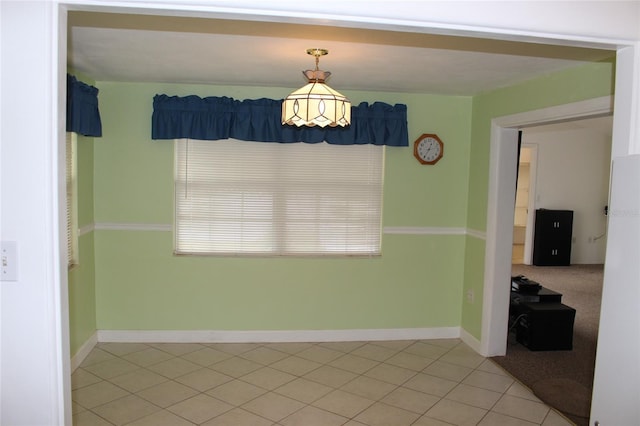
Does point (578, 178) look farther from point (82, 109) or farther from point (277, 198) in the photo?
point (82, 109)

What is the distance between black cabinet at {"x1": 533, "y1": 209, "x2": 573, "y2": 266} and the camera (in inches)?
315

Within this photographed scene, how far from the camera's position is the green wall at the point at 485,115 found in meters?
3.18

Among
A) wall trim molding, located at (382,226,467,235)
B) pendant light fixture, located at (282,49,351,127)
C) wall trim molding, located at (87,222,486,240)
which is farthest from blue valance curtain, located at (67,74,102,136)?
wall trim molding, located at (382,226,467,235)

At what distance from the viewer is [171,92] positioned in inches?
165

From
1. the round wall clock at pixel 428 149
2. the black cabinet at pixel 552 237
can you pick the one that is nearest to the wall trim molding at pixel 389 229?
the round wall clock at pixel 428 149

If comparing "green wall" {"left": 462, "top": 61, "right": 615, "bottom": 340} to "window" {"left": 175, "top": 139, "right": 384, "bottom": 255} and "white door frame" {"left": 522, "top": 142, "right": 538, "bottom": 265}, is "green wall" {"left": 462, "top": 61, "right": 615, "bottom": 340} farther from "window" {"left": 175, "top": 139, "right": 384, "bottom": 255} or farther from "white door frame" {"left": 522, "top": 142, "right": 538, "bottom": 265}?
"white door frame" {"left": 522, "top": 142, "right": 538, "bottom": 265}

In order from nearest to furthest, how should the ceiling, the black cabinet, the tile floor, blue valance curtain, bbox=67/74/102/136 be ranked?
the ceiling < the tile floor < blue valance curtain, bbox=67/74/102/136 < the black cabinet

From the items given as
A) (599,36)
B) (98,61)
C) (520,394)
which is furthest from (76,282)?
(599,36)

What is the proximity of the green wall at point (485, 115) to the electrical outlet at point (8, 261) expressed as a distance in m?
3.22

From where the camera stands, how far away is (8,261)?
146cm

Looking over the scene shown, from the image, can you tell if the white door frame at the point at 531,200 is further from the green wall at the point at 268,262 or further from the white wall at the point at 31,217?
the white wall at the point at 31,217

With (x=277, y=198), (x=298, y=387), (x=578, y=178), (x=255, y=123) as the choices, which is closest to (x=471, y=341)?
(x=298, y=387)

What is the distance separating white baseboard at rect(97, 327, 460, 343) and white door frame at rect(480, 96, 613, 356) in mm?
564

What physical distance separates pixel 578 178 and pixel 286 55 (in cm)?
708
